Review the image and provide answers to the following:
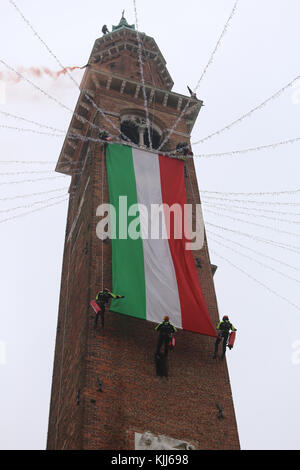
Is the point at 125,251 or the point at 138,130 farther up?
the point at 138,130

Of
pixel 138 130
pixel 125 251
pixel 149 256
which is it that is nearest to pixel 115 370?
pixel 125 251

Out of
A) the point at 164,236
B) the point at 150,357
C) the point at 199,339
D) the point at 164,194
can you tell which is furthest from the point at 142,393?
the point at 164,194

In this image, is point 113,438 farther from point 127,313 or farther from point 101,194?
point 101,194

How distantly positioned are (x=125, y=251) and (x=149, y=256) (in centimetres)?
85

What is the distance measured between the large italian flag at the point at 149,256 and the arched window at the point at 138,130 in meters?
5.07

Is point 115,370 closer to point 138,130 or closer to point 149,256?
point 149,256

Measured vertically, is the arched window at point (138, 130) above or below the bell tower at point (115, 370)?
above

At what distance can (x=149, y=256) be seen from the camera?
2253 centimetres

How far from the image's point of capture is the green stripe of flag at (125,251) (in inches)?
812

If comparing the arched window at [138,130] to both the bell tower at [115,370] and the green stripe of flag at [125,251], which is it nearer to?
the bell tower at [115,370]

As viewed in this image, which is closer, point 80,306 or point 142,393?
point 142,393

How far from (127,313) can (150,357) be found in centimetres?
159

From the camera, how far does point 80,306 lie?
75.0ft

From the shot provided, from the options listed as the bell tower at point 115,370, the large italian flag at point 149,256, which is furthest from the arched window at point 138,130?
the large italian flag at point 149,256
